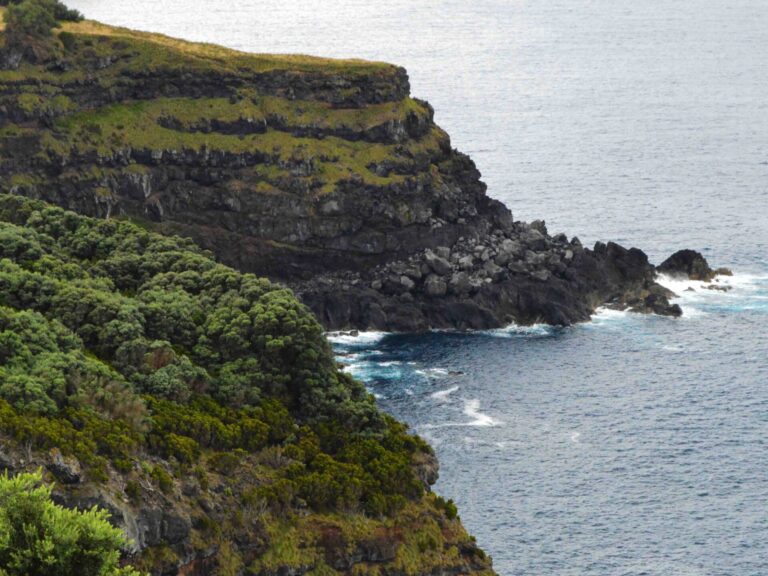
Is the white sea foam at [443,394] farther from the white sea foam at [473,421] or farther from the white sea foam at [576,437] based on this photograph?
the white sea foam at [576,437]

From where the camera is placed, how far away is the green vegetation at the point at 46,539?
245 feet

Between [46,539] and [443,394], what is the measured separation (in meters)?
107

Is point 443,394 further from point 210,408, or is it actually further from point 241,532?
point 241,532

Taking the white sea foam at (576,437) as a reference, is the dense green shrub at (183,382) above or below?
above

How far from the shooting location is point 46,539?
74875 mm

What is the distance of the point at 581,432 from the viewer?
6604 inches

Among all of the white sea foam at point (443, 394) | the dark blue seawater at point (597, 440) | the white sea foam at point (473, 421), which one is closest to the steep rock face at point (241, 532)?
the dark blue seawater at point (597, 440)

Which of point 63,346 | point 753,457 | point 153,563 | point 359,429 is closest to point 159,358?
point 63,346

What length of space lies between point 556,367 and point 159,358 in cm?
7219

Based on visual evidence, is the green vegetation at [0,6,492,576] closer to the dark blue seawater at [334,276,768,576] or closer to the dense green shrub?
the dense green shrub

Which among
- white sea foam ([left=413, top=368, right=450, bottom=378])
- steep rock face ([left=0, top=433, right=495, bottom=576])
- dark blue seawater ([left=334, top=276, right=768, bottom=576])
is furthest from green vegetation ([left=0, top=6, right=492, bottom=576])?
white sea foam ([left=413, top=368, right=450, bottom=378])

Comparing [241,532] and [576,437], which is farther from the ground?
[576,437]

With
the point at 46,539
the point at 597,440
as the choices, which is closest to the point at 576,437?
the point at 597,440

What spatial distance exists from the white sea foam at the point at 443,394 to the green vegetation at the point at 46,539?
102 m
